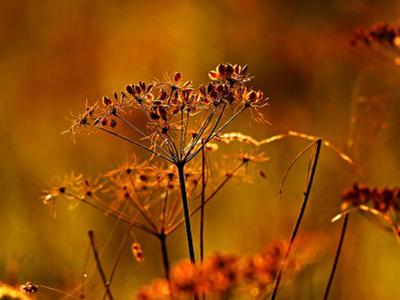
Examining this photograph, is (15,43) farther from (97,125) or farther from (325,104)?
(97,125)

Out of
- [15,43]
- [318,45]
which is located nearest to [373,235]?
[318,45]

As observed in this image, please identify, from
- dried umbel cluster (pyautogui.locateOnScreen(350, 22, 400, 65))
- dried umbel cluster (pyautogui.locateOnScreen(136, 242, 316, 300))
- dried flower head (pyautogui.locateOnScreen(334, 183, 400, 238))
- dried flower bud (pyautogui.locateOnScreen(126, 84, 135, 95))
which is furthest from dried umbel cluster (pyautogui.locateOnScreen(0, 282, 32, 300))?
dried umbel cluster (pyautogui.locateOnScreen(350, 22, 400, 65))

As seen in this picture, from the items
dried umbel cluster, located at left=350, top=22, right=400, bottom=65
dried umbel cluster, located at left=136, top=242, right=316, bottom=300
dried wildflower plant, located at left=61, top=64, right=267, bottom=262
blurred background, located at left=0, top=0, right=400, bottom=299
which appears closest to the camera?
dried umbel cluster, located at left=136, top=242, right=316, bottom=300

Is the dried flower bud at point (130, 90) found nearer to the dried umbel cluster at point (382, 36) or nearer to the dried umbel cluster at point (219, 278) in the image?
the dried umbel cluster at point (219, 278)

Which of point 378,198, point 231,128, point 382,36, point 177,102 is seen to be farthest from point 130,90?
point 231,128

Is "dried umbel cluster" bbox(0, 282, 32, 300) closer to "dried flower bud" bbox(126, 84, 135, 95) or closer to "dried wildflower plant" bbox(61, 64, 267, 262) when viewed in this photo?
"dried wildflower plant" bbox(61, 64, 267, 262)

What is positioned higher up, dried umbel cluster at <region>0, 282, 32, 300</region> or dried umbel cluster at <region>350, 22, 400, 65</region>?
dried umbel cluster at <region>350, 22, 400, 65</region>

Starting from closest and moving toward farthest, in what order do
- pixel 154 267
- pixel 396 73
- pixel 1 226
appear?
pixel 154 267
pixel 1 226
pixel 396 73
